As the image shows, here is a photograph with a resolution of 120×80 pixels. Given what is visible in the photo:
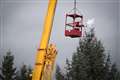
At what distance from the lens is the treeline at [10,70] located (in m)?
35.9

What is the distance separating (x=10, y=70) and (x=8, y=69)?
21 centimetres

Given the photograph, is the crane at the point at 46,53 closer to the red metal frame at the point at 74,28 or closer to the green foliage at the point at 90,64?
the red metal frame at the point at 74,28

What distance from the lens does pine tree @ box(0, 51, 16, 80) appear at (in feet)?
117

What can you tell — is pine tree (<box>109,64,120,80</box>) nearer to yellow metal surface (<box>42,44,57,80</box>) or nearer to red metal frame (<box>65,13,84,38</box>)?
red metal frame (<box>65,13,84,38</box>)

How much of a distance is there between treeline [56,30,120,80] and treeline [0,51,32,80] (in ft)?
15.7

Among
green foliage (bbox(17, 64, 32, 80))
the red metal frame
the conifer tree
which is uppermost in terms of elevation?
the red metal frame

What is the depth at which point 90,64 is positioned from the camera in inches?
1196

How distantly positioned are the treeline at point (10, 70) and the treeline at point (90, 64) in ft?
15.7

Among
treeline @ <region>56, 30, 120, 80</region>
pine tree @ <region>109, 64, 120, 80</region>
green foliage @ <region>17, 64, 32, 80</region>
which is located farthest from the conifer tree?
green foliage @ <region>17, 64, 32, 80</region>

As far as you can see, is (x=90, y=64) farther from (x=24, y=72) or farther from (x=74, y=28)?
(x=74, y=28)

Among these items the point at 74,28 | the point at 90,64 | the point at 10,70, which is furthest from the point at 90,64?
the point at 74,28

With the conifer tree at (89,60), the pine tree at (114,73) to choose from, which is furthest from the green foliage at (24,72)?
the pine tree at (114,73)

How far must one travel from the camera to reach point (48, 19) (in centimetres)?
1623

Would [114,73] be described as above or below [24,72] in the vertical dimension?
above
